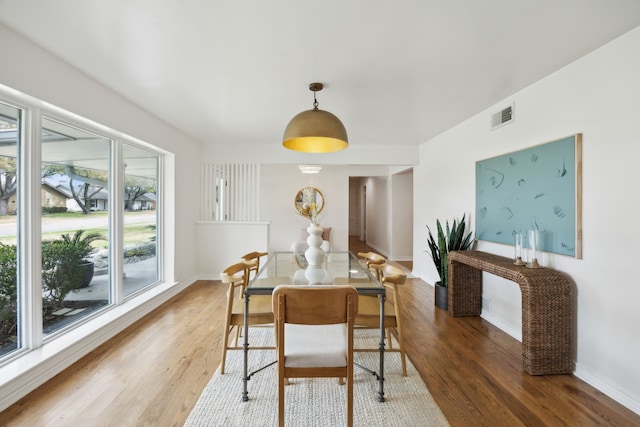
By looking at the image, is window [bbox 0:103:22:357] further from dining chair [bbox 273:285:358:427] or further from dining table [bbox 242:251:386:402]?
dining chair [bbox 273:285:358:427]

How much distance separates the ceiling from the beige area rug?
90.9 inches

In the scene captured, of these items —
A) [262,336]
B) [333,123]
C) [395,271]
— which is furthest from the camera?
[262,336]

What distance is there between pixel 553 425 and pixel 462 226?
214cm

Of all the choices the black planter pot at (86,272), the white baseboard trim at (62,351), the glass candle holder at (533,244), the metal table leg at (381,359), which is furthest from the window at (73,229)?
the glass candle holder at (533,244)

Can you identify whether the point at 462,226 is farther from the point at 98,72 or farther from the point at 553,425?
the point at 98,72

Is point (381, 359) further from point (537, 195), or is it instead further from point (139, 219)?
point (139, 219)

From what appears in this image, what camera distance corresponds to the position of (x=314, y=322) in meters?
1.57

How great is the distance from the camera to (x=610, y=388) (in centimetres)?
199

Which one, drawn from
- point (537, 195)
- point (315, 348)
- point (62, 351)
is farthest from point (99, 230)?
point (537, 195)

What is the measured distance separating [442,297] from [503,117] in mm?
2120

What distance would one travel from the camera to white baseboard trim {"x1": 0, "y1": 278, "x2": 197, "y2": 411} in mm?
1880

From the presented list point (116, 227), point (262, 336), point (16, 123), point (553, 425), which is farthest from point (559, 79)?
point (116, 227)

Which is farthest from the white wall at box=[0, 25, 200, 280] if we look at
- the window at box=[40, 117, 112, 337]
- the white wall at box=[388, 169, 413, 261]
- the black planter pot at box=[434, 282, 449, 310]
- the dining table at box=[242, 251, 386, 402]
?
the white wall at box=[388, 169, 413, 261]

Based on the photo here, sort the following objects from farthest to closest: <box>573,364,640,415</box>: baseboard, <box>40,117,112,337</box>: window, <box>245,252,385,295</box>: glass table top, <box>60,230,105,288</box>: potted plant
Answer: <box>60,230,105,288</box>: potted plant, <box>40,117,112,337</box>: window, <box>245,252,385,295</box>: glass table top, <box>573,364,640,415</box>: baseboard
